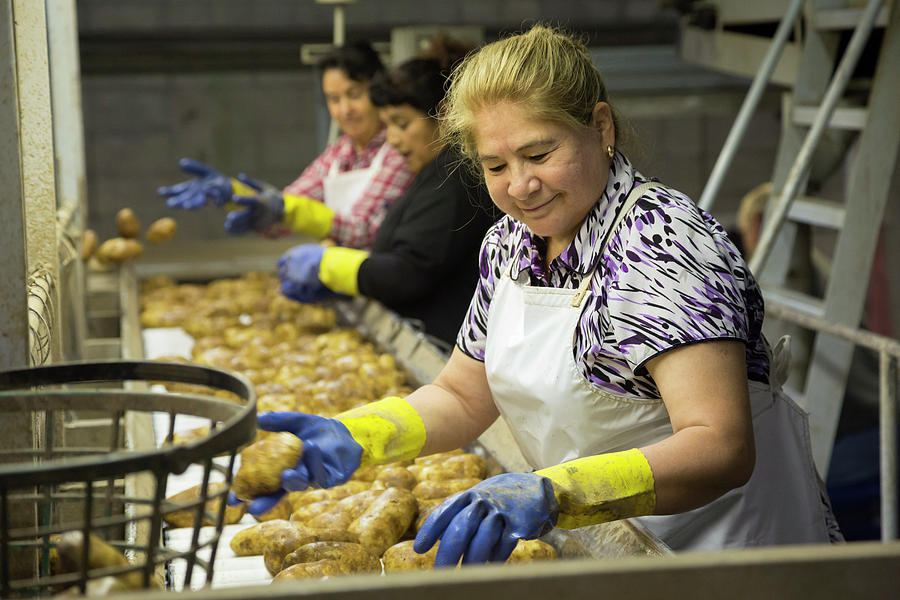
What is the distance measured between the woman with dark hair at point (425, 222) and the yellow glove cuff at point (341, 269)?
0.03m

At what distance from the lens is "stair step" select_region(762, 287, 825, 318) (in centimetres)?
349

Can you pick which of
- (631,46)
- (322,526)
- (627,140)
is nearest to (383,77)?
(627,140)

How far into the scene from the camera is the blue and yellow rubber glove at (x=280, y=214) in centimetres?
372

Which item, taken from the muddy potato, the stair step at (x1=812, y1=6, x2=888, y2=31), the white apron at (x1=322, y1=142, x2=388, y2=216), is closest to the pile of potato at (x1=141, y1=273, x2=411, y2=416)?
the white apron at (x1=322, y1=142, x2=388, y2=216)

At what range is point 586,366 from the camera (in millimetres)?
1506

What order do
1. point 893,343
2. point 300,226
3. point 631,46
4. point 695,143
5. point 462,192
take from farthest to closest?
point 695,143 → point 631,46 → point 300,226 → point 462,192 → point 893,343

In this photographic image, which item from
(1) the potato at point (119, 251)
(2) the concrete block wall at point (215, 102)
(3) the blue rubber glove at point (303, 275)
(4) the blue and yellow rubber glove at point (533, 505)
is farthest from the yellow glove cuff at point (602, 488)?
(2) the concrete block wall at point (215, 102)

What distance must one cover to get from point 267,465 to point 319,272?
211 cm

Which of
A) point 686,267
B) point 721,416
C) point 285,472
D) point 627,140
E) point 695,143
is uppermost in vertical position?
point 627,140

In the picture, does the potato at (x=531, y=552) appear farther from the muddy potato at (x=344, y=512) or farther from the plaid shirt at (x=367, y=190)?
the plaid shirt at (x=367, y=190)

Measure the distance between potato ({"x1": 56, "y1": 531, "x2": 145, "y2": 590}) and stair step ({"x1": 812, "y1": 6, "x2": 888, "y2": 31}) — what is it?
3400mm

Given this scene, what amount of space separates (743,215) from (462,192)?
105 inches

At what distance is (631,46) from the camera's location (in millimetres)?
7527

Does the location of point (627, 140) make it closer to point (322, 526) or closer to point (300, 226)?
point (322, 526)
